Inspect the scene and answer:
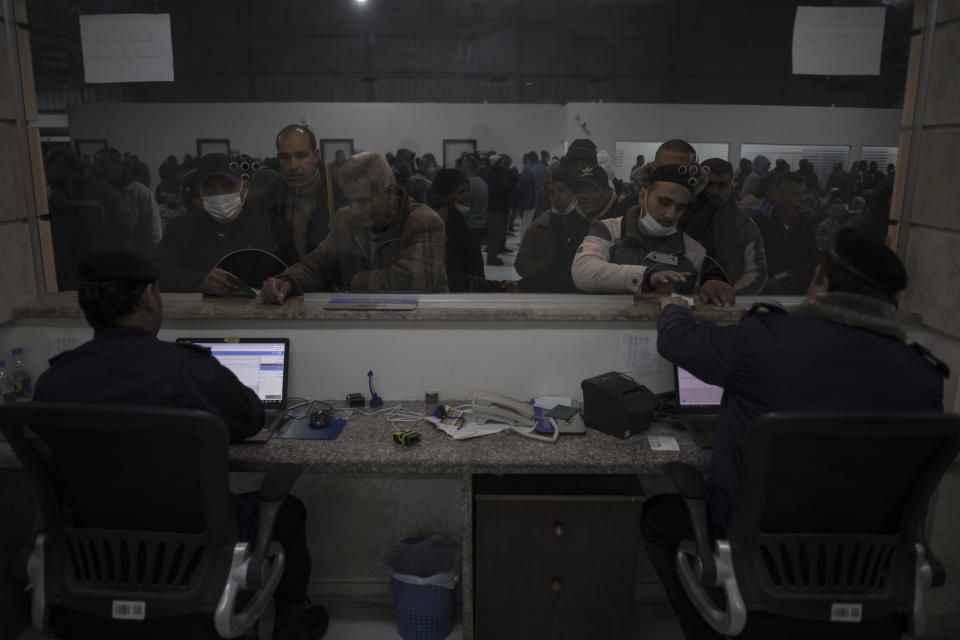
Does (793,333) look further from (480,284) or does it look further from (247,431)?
(247,431)

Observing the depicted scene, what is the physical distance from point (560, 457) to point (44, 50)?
8.20ft

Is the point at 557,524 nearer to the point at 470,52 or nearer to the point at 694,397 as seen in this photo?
the point at 694,397

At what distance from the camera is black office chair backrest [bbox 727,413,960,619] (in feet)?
4.55

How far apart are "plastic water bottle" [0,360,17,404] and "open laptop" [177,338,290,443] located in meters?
0.71

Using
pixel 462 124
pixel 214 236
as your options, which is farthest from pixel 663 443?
pixel 214 236

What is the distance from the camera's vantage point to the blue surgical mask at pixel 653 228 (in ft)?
8.32

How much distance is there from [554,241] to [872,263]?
4.15 feet

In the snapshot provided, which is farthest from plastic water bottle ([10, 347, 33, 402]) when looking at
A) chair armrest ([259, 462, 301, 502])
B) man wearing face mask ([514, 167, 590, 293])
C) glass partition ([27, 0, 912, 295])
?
man wearing face mask ([514, 167, 590, 293])

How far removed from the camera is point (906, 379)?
1.54 meters

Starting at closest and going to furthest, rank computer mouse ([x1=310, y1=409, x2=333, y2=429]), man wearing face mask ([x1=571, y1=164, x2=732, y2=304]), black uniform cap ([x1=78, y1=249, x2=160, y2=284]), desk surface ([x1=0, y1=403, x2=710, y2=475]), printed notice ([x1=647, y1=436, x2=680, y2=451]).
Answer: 1. black uniform cap ([x1=78, y1=249, x2=160, y2=284])
2. desk surface ([x1=0, y1=403, x2=710, y2=475])
3. printed notice ([x1=647, y1=436, x2=680, y2=451])
4. computer mouse ([x1=310, y1=409, x2=333, y2=429])
5. man wearing face mask ([x1=571, y1=164, x2=732, y2=304])

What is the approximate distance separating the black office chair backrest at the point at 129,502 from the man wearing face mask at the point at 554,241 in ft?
4.97

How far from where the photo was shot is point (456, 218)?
265 cm

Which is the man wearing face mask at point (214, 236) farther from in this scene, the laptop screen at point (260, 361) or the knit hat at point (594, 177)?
the knit hat at point (594, 177)

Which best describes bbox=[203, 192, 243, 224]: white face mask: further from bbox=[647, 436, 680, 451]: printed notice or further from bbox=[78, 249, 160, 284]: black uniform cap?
bbox=[647, 436, 680, 451]: printed notice
